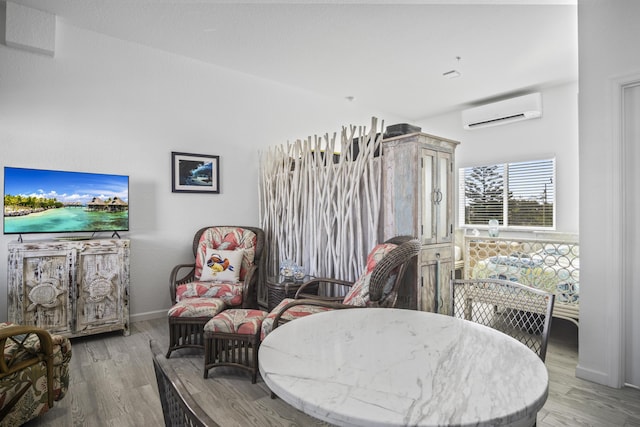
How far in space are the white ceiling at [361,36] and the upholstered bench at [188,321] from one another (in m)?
2.63

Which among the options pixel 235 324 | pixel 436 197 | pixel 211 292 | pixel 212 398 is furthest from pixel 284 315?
pixel 436 197

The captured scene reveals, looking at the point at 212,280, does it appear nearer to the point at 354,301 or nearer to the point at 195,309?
the point at 195,309

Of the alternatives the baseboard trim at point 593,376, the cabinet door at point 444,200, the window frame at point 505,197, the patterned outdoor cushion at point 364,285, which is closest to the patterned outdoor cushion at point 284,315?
the patterned outdoor cushion at point 364,285

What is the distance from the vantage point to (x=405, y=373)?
952 mm

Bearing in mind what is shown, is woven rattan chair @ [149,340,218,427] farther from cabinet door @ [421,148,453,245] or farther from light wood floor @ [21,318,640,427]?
cabinet door @ [421,148,453,245]

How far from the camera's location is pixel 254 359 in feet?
7.79

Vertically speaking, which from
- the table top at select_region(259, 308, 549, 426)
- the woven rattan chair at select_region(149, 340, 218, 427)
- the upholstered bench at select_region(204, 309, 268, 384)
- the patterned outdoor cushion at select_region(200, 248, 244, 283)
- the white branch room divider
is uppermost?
the white branch room divider

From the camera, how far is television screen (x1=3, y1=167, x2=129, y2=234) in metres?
3.03

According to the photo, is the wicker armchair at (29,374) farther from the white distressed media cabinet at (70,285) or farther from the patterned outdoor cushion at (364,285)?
the patterned outdoor cushion at (364,285)

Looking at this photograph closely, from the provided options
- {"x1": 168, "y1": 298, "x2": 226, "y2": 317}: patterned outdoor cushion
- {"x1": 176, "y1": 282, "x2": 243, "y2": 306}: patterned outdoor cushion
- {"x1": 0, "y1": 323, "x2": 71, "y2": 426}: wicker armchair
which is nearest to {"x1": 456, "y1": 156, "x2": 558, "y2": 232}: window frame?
{"x1": 176, "y1": 282, "x2": 243, "y2": 306}: patterned outdoor cushion

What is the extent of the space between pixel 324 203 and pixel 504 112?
3.56 m

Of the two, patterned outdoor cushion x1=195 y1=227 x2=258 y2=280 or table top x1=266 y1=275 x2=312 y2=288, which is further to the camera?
patterned outdoor cushion x1=195 y1=227 x2=258 y2=280

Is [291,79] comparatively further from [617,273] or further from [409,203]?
[617,273]

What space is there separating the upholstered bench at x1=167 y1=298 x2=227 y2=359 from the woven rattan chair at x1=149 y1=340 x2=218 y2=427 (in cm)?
200
